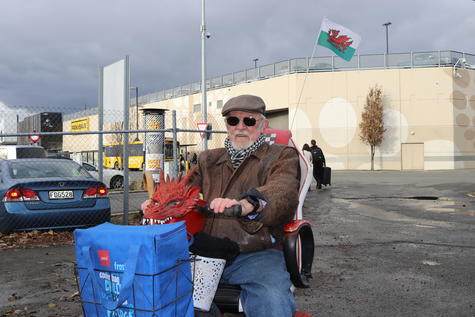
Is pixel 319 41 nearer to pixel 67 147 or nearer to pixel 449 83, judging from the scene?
pixel 449 83

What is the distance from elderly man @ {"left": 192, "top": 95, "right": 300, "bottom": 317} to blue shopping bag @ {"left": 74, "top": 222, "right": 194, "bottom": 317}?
0.36 metres

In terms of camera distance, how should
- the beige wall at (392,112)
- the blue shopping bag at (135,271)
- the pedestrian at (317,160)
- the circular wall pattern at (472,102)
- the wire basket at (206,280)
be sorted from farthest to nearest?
the circular wall pattern at (472,102) < the beige wall at (392,112) < the pedestrian at (317,160) < the wire basket at (206,280) < the blue shopping bag at (135,271)

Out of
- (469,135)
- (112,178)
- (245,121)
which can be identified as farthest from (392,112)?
(245,121)

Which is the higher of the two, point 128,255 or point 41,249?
point 128,255

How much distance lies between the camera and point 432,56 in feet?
116

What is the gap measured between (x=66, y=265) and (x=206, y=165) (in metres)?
4.17

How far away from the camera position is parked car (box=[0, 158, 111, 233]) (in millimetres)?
7273

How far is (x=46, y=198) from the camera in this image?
7.45 metres

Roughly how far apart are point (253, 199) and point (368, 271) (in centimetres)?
405

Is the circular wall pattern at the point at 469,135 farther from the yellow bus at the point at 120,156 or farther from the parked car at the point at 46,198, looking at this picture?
the parked car at the point at 46,198

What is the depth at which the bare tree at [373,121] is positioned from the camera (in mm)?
35125

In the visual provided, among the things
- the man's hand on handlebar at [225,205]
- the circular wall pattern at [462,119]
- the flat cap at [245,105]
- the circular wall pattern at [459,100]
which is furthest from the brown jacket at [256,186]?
the circular wall pattern at [459,100]

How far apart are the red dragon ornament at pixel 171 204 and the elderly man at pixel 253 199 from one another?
0.12 meters

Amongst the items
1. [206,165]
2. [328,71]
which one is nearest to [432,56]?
[328,71]
